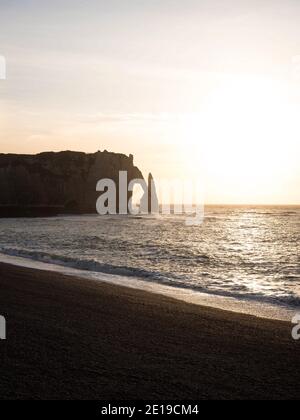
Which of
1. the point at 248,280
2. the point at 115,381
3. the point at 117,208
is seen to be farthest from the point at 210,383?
the point at 117,208

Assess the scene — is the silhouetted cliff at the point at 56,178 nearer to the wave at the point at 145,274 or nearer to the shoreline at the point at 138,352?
the wave at the point at 145,274

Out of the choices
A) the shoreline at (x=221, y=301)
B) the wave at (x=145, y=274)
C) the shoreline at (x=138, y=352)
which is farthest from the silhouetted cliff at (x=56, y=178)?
the shoreline at (x=138, y=352)

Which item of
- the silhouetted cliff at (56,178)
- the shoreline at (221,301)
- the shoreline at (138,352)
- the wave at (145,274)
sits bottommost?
the wave at (145,274)

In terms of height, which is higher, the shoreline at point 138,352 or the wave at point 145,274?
the shoreline at point 138,352

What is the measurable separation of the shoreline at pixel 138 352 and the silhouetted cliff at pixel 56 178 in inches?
4831

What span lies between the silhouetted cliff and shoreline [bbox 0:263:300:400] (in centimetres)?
12271

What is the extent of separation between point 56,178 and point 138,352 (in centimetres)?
14197

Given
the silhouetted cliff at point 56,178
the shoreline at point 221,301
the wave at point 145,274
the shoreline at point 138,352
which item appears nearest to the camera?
the shoreline at point 138,352

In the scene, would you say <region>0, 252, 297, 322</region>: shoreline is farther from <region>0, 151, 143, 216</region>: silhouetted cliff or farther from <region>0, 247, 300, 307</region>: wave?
<region>0, 151, 143, 216</region>: silhouetted cliff

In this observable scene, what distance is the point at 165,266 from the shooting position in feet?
74.8

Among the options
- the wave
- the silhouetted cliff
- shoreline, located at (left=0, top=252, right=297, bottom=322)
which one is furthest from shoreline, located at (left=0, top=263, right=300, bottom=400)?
the silhouetted cliff

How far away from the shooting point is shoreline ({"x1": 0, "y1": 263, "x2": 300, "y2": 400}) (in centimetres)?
564

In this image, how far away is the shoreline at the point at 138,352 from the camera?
18.5 ft
